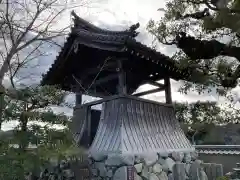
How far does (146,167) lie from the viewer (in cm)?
671

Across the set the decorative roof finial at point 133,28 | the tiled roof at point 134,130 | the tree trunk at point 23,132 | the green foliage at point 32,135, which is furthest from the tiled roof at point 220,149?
the tree trunk at point 23,132

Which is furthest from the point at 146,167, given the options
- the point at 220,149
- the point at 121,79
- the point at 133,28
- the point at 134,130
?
the point at 220,149

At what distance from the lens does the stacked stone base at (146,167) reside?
248 inches

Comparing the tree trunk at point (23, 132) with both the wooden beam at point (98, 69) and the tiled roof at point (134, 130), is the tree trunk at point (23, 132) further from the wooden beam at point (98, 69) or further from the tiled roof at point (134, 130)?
the wooden beam at point (98, 69)

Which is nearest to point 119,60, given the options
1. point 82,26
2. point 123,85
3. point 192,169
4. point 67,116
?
point 123,85

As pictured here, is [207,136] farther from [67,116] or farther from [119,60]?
[67,116]

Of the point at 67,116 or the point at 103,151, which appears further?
the point at 103,151

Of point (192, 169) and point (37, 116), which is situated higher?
point (37, 116)

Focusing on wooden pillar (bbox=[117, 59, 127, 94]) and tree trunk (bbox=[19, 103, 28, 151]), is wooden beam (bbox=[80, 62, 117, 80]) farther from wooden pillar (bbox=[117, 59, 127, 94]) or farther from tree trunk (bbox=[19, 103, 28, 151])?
tree trunk (bbox=[19, 103, 28, 151])

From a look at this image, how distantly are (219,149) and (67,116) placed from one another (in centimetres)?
932

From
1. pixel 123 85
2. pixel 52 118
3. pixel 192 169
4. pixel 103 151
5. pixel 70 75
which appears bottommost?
pixel 192 169

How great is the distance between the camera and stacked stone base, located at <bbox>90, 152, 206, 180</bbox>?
248 inches

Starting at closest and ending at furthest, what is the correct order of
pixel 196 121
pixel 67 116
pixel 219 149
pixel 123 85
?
pixel 67 116 → pixel 123 85 → pixel 219 149 → pixel 196 121

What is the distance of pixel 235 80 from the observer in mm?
6844
